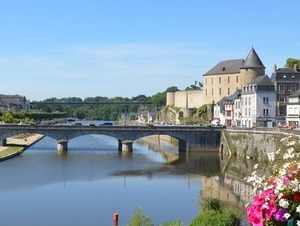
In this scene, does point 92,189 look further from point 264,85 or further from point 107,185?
point 264,85

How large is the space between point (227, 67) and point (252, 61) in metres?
8.02

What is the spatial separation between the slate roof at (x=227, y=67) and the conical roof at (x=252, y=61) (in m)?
3.56

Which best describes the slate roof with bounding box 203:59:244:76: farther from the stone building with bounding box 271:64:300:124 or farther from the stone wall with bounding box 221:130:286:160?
the stone wall with bounding box 221:130:286:160

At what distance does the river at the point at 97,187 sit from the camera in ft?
78.0

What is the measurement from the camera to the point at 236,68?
258 ft

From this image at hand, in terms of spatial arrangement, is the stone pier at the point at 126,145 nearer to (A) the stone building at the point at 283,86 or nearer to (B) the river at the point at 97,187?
(B) the river at the point at 97,187

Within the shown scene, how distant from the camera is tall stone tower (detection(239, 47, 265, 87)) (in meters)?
72.6

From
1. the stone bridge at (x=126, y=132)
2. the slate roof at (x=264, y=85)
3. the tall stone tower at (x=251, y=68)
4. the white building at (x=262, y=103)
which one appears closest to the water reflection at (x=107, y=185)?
the stone bridge at (x=126, y=132)

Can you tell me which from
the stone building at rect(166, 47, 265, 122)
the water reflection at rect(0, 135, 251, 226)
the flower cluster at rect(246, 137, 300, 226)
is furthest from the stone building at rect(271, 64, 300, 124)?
the flower cluster at rect(246, 137, 300, 226)

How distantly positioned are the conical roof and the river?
2411cm

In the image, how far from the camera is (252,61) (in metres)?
73.4

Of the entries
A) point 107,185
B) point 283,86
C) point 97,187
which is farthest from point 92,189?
point 283,86

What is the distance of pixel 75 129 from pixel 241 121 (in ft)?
66.3

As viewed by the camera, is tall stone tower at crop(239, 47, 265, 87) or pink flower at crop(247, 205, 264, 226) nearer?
pink flower at crop(247, 205, 264, 226)
